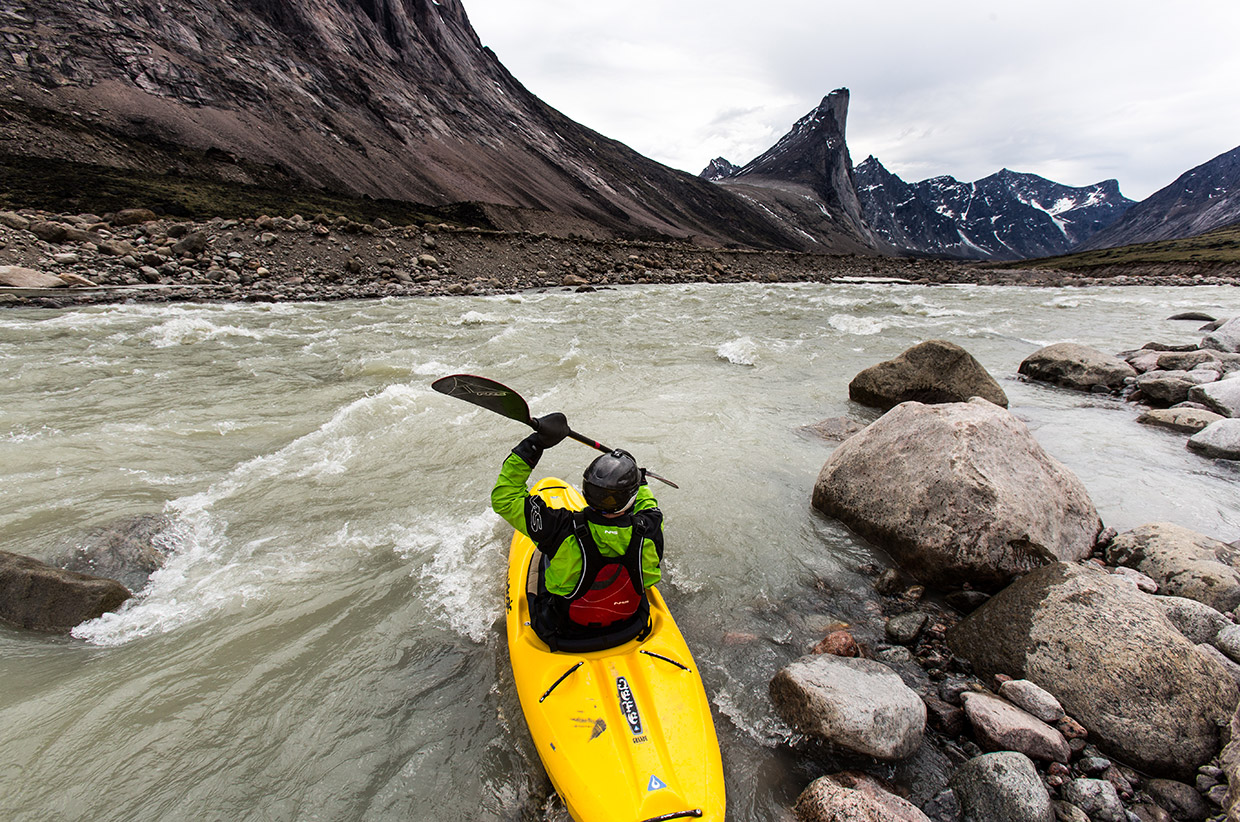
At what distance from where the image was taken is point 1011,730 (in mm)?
2713

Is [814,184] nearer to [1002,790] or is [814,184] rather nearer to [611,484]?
[611,484]

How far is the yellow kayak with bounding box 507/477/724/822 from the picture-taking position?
236cm

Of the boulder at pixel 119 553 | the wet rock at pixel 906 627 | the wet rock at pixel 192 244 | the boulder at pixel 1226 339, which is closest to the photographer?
the wet rock at pixel 906 627

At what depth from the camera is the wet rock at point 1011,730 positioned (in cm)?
263

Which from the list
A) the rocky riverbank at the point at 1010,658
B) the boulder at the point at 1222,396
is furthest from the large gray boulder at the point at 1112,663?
the boulder at the point at 1222,396

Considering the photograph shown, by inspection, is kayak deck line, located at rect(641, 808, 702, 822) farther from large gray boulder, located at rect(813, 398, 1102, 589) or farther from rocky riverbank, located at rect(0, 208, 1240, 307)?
rocky riverbank, located at rect(0, 208, 1240, 307)

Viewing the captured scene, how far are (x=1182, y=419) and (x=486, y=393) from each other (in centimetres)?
913

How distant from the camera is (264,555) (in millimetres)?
4637

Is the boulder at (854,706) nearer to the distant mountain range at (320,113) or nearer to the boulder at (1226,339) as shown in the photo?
the boulder at (1226,339)

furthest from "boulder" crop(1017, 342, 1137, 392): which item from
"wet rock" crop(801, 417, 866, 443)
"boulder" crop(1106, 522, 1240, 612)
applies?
"boulder" crop(1106, 522, 1240, 612)

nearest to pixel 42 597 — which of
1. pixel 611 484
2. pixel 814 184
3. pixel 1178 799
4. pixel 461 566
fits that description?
pixel 461 566

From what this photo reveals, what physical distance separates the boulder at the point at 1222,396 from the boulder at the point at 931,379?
2627mm

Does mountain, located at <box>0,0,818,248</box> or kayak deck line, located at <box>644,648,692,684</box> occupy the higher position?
mountain, located at <box>0,0,818,248</box>

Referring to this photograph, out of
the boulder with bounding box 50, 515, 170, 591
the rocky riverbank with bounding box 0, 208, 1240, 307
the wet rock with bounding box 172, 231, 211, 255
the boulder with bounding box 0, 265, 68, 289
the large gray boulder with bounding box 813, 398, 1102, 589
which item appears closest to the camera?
the large gray boulder with bounding box 813, 398, 1102, 589
